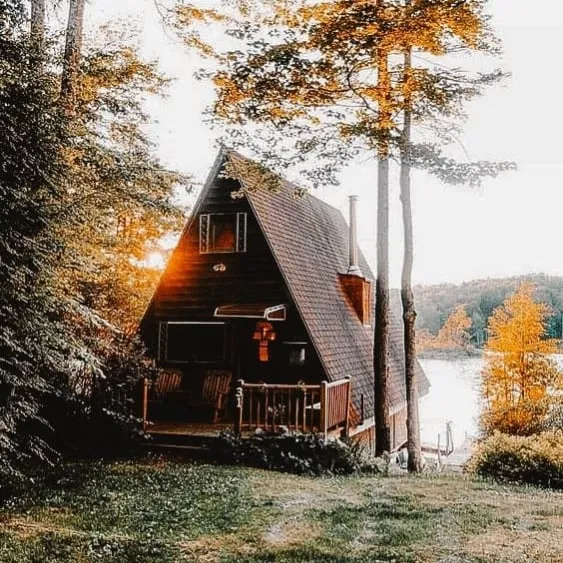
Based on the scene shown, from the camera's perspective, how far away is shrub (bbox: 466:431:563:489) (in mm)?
8367

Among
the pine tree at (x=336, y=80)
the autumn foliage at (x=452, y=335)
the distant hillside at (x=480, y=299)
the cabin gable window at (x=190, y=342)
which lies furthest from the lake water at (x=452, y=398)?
the pine tree at (x=336, y=80)

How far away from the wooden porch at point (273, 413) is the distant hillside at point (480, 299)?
8.20m

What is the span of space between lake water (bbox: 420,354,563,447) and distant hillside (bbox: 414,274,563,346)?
1.08 meters

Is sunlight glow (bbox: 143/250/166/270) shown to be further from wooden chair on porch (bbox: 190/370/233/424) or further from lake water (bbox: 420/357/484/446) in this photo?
lake water (bbox: 420/357/484/446)

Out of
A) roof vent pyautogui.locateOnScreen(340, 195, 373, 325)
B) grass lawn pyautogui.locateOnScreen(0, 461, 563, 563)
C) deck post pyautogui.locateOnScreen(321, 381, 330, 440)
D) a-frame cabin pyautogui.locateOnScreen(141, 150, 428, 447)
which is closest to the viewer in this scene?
grass lawn pyautogui.locateOnScreen(0, 461, 563, 563)

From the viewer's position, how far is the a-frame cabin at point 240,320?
37.5 ft

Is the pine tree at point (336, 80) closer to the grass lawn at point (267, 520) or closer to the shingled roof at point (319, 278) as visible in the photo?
the shingled roof at point (319, 278)

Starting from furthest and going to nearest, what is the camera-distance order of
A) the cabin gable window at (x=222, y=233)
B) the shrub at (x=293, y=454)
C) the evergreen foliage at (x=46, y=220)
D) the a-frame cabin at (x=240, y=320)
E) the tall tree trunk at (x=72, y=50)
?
the cabin gable window at (x=222, y=233), the a-frame cabin at (x=240, y=320), the shrub at (x=293, y=454), the tall tree trunk at (x=72, y=50), the evergreen foliage at (x=46, y=220)

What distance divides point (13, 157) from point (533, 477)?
7.63m

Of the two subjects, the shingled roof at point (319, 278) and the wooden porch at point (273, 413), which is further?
the shingled roof at point (319, 278)

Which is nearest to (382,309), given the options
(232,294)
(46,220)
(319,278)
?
(319,278)

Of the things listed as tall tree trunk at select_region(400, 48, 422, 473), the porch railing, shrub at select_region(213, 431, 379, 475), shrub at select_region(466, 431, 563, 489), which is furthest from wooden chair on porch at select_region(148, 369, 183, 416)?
shrub at select_region(466, 431, 563, 489)

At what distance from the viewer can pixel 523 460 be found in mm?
8617

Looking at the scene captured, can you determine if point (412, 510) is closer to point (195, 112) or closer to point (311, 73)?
point (311, 73)
